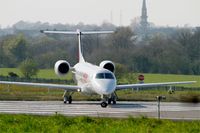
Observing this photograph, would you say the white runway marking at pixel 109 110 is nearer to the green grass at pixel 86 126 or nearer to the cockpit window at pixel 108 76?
the cockpit window at pixel 108 76

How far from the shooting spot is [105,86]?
127 feet

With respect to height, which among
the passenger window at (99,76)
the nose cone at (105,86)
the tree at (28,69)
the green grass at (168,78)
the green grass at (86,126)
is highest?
the passenger window at (99,76)

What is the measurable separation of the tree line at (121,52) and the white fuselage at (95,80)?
40129mm

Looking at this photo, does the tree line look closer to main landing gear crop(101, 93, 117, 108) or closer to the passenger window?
main landing gear crop(101, 93, 117, 108)

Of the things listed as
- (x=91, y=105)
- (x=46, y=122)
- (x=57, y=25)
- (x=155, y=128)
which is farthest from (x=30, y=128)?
(x=57, y=25)

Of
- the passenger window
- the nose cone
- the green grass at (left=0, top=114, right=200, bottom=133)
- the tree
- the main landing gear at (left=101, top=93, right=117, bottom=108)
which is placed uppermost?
the passenger window

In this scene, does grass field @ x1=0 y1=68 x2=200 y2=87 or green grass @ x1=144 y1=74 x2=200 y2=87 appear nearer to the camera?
green grass @ x1=144 y1=74 x2=200 y2=87

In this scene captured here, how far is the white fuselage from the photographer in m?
38.7

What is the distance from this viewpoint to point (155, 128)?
22703 mm

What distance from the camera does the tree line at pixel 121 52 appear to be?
88.2 metres

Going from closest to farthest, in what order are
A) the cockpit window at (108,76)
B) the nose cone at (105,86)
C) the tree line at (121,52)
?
1. the nose cone at (105,86)
2. the cockpit window at (108,76)
3. the tree line at (121,52)

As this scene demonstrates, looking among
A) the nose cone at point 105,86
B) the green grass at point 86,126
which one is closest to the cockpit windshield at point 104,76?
the nose cone at point 105,86

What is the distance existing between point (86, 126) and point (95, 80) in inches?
679

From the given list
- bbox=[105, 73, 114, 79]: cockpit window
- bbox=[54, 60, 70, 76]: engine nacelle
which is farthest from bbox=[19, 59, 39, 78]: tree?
bbox=[105, 73, 114, 79]: cockpit window
